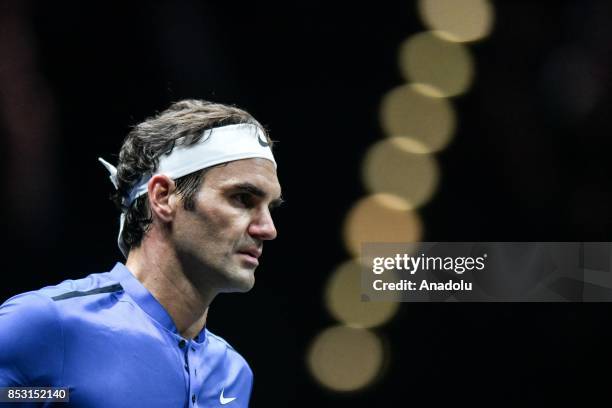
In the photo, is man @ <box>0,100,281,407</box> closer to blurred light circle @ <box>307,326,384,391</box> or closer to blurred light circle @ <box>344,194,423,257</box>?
blurred light circle @ <box>307,326,384,391</box>

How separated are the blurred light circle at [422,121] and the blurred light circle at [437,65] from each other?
0.06 metres

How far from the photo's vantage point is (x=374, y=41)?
4398 mm

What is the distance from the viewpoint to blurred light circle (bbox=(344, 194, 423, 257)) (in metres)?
4.30

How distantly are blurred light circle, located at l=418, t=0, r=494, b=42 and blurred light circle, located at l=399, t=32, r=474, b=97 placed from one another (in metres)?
0.06

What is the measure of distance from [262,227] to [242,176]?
0.17 m

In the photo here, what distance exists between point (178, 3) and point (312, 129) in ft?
3.38

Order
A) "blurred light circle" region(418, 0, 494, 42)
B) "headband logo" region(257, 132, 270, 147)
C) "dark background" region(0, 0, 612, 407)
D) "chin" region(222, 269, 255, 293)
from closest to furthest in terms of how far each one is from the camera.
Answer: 1. "chin" region(222, 269, 255, 293)
2. "headband logo" region(257, 132, 270, 147)
3. "dark background" region(0, 0, 612, 407)
4. "blurred light circle" region(418, 0, 494, 42)

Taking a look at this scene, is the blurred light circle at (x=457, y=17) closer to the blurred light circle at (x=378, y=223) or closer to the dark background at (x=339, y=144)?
the dark background at (x=339, y=144)

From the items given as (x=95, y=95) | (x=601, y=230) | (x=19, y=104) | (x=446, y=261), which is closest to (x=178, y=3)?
(x=95, y=95)

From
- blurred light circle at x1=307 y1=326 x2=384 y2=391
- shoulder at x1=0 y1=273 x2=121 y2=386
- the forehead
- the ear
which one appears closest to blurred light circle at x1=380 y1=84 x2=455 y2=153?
blurred light circle at x1=307 y1=326 x2=384 y2=391

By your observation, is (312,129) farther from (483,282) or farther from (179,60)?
(483,282)

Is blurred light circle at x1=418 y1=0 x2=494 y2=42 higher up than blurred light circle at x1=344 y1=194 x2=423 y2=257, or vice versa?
blurred light circle at x1=418 y1=0 x2=494 y2=42

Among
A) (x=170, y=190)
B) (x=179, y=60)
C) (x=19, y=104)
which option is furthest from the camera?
(x=179, y=60)

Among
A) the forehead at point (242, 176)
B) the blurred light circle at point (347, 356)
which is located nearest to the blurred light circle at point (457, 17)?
the blurred light circle at point (347, 356)
